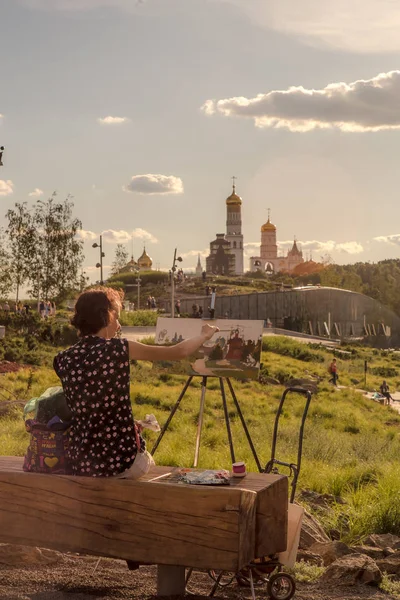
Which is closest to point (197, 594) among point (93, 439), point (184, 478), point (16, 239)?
point (184, 478)

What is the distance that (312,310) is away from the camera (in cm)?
8388

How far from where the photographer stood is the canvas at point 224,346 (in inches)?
301

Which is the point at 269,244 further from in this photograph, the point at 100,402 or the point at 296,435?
the point at 100,402

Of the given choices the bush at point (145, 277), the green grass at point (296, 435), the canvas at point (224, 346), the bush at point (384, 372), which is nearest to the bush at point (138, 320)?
the green grass at point (296, 435)

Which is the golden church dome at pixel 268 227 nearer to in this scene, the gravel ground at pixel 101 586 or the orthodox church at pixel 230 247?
the orthodox church at pixel 230 247

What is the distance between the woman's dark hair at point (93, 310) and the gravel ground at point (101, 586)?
1487 millimetres

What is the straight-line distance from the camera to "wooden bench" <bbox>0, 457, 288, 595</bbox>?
429 cm

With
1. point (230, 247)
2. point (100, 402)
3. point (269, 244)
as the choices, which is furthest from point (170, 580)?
point (269, 244)

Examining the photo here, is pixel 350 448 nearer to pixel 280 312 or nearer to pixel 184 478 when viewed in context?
pixel 184 478

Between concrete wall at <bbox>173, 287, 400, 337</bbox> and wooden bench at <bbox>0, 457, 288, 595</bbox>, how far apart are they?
54514 mm

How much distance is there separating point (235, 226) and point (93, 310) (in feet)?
495

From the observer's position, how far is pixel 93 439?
452 centimetres

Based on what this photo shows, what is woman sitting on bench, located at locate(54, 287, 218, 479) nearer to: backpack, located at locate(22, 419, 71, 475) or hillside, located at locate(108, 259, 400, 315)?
backpack, located at locate(22, 419, 71, 475)

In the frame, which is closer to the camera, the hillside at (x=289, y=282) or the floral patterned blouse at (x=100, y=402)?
the floral patterned blouse at (x=100, y=402)
